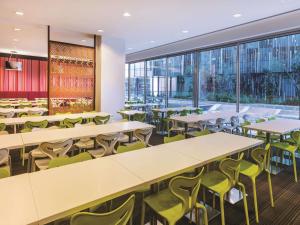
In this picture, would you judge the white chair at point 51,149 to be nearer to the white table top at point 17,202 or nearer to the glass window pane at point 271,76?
the white table top at point 17,202

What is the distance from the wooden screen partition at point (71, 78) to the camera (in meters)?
6.41

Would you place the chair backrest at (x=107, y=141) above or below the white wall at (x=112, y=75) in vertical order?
below

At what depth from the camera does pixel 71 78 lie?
6.74 m

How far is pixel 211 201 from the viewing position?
2863 millimetres

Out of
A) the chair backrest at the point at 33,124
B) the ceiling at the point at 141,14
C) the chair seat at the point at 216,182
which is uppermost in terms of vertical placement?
the ceiling at the point at 141,14

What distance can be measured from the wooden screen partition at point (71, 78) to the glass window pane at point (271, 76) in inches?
→ 192

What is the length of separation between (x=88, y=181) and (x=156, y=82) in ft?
29.6

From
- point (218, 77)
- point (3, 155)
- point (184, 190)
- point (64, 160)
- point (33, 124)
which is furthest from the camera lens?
point (218, 77)

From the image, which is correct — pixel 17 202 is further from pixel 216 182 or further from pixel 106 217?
pixel 216 182

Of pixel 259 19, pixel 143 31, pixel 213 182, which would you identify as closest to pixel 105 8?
pixel 143 31

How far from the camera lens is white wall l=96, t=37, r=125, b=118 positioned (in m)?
7.09

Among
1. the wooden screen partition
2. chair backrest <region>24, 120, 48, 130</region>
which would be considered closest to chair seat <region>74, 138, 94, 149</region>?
chair backrest <region>24, 120, 48, 130</region>

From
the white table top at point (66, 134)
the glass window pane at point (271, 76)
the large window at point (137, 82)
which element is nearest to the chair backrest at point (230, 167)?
the white table top at point (66, 134)

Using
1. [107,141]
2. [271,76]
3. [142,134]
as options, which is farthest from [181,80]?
[107,141]
